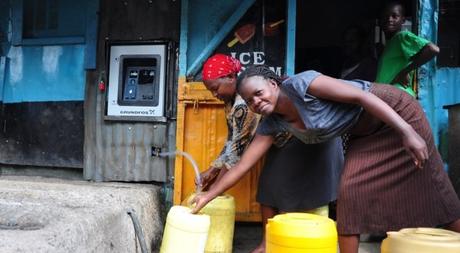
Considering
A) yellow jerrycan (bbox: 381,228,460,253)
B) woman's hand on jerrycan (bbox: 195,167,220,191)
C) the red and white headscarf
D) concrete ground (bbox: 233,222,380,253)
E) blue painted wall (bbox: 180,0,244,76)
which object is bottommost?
concrete ground (bbox: 233,222,380,253)

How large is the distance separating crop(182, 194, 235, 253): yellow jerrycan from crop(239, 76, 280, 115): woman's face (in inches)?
40.1

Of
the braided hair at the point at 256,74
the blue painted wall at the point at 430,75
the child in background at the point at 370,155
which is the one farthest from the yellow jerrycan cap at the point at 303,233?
the blue painted wall at the point at 430,75

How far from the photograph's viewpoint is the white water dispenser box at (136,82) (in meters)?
4.01

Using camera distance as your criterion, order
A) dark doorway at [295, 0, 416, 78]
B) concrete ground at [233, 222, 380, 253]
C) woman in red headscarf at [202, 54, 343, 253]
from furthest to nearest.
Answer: dark doorway at [295, 0, 416, 78]
concrete ground at [233, 222, 380, 253]
woman in red headscarf at [202, 54, 343, 253]

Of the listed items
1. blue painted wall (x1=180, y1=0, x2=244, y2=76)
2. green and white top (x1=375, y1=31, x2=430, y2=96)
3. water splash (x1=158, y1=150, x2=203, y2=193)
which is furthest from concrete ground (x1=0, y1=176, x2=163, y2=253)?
Answer: green and white top (x1=375, y1=31, x2=430, y2=96)

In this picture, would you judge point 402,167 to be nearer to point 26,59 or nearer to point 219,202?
point 219,202

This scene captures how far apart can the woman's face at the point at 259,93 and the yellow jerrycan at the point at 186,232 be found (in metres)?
0.75

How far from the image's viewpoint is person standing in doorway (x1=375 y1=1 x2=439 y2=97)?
10.6 ft

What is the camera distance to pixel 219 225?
10.2 ft

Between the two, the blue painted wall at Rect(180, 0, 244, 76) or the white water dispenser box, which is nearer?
the blue painted wall at Rect(180, 0, 244, 76)

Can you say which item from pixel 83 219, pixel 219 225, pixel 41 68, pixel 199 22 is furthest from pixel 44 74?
pixel 219 225

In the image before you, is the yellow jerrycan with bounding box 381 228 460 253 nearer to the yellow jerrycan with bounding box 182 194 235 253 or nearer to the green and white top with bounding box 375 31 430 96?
the yellow jerrycan with bounding box 182 194 235 253

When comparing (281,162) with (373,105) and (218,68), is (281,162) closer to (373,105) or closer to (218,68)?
(218,68)

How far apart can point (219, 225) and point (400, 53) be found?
192 cm
